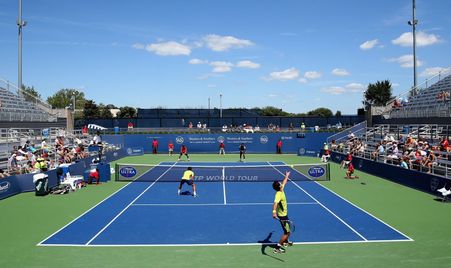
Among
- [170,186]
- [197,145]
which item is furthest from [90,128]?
[170,186]

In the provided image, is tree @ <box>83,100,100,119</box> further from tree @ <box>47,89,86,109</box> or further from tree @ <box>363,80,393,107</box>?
tree @ <box>363,80,393,107</box>

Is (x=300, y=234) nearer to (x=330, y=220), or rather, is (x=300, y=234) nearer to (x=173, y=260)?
(x=330, y=220)

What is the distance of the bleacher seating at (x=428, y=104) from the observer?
105ft

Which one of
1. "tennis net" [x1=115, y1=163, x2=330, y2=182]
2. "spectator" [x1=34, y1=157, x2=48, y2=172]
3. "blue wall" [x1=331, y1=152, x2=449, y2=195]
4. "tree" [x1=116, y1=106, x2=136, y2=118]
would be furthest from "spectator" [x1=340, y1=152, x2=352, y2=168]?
"tree" [x1=116, y1=106, x2=136, y2=118]

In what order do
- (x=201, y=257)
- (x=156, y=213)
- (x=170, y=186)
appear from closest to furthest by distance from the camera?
(x=201, y=257), (x=156, y=213), (x=170, y=186)

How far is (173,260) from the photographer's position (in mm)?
10148

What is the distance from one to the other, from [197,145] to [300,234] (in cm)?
3512

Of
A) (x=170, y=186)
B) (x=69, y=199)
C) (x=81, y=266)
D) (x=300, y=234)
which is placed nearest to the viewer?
(x=81, y=266)

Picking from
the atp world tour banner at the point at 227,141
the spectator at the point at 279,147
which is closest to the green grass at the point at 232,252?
the spectator at the point at 279,147

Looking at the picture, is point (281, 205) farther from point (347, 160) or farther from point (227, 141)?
point (227, 141)

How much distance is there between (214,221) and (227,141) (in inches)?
1306

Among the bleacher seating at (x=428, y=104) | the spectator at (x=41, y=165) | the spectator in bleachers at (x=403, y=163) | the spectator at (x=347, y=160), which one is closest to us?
the spectator at (x=41, y=165)

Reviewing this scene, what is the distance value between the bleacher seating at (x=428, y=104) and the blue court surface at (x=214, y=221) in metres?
16.4

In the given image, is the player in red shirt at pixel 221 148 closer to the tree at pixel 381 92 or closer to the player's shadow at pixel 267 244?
the player's shadow at pixel 267 244
